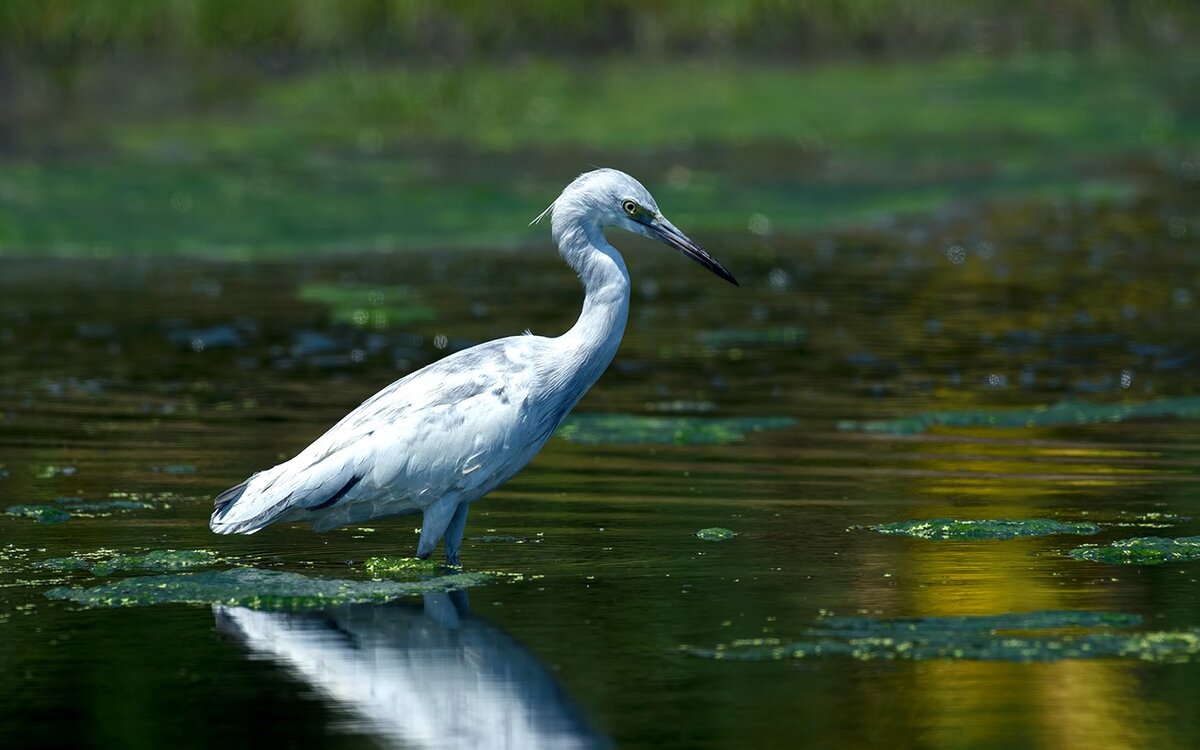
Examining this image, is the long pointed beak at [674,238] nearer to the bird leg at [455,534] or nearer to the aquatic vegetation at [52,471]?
the bird leg at [455,534]

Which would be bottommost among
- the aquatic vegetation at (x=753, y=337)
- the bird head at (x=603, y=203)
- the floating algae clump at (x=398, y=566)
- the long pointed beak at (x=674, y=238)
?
the floating algae clump at (x=398, y=566)

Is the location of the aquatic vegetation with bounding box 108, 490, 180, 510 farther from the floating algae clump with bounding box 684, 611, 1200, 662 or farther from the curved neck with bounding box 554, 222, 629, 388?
the floating algae clump with bounding box 684, 611, 1200, 662

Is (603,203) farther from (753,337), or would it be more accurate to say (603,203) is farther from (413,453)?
(753,337)

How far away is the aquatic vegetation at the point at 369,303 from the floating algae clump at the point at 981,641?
31.7 ft

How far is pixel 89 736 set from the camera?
241 inches

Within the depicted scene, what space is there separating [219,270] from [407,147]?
24.1ft

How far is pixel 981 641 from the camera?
694 centimetres

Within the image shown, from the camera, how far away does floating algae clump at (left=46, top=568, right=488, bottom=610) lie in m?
7.79

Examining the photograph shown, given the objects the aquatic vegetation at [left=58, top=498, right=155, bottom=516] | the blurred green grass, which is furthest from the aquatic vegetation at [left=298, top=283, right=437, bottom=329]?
the aquatic vegetation at [left=58, top=498, right=155, bottom=516]

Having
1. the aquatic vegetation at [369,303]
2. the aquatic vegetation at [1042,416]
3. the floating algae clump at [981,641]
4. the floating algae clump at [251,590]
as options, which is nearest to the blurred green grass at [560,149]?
the aquatic vegetation at [369,303]

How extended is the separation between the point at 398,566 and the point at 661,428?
364 centimetres

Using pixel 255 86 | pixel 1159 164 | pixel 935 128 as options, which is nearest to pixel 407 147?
pixel 255 86

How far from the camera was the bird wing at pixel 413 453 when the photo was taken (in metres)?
8.17

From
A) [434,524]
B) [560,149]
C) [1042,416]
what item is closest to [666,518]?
[434,524]
